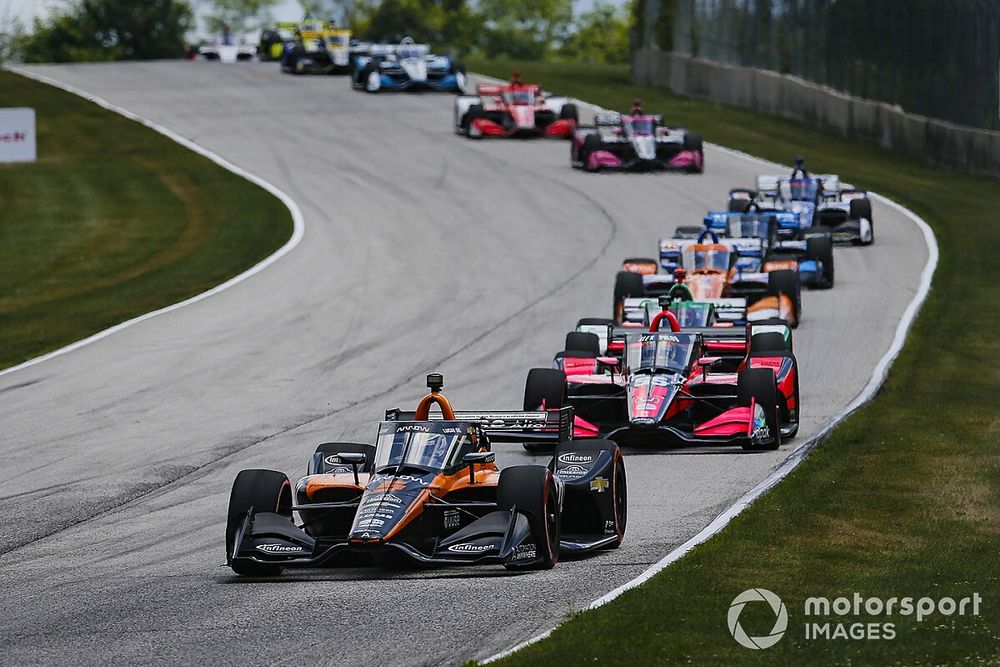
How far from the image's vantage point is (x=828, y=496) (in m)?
15.7

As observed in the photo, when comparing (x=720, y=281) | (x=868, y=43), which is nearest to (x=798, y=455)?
(x=720, y=281)

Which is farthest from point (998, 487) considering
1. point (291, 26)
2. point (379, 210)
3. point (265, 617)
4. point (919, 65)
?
point (291, 26)

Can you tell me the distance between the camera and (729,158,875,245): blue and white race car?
113 ft

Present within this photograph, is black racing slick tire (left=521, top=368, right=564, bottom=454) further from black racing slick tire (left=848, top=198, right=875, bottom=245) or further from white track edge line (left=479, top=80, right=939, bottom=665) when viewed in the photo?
black racing slick tire (left=848, top=198, right=875, bottom=245)

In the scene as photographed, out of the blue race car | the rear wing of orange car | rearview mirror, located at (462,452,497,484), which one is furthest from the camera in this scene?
the blue race car

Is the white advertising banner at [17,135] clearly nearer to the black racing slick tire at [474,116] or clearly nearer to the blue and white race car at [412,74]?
the black racing slick tire at [474,116]

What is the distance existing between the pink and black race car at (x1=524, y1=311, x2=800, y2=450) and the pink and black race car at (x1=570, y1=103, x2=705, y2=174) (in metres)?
22.1

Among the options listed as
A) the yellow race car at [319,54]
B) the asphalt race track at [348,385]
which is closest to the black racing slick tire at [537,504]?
the asphalt race track at [348,385]

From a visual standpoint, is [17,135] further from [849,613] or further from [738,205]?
[849,613]

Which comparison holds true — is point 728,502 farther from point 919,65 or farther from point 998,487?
point 919,65

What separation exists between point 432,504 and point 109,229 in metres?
27.1

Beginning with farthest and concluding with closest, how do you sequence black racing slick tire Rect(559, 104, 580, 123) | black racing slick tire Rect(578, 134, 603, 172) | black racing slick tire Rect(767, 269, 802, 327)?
black racing slick tire Rect(559, 104, 580, 123) < black racing slick tire Rect(578, 134, 603, 172) < black racing slick tire Rect(767, 269, 802, 327)

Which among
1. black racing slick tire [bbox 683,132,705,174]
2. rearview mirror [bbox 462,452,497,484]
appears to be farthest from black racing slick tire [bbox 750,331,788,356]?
black racing slick tire [bbox 683,132,705,174]

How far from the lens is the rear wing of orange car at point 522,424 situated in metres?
16.1
